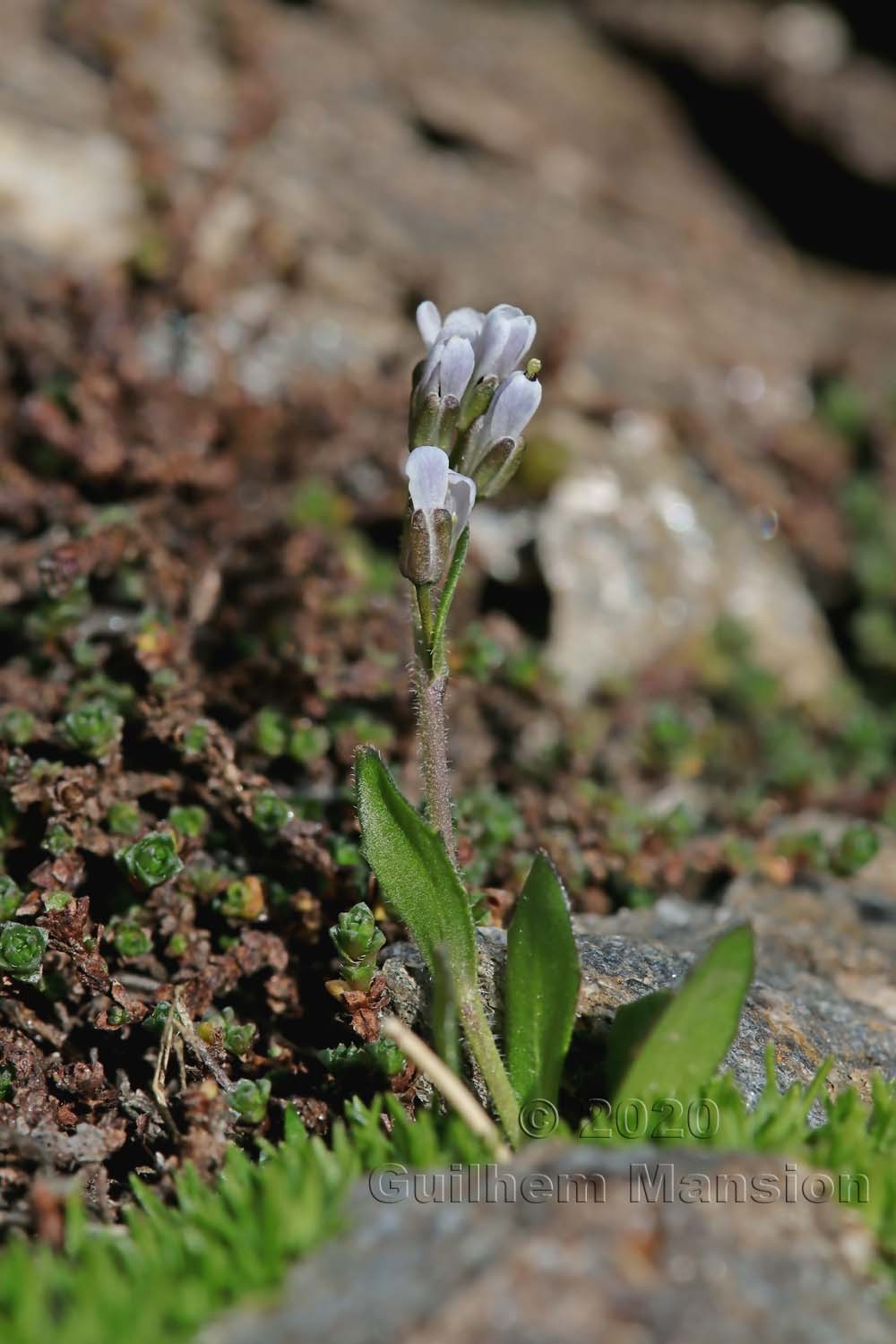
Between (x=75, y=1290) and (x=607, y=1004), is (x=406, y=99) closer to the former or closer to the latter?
(x=607, y=1004)

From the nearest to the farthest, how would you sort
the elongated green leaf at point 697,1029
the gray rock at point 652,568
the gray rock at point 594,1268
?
1. the gray rock at point 594,1268
2. the elongated green leaf at point 697,1029
3. the gray rock at point 652,568

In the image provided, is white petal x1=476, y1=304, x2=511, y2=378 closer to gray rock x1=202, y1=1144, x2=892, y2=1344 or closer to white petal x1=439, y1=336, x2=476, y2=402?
white petal x1=439, y1=336, x2=476, y2=402

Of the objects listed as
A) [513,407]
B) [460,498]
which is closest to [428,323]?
[513,407]

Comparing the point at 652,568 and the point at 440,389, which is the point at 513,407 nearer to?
the point at 440,389

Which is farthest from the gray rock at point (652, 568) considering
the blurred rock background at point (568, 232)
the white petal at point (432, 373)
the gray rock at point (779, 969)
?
the white petal at point (432, 373)

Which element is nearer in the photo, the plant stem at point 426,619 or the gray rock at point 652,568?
the plant stem at point 426,619

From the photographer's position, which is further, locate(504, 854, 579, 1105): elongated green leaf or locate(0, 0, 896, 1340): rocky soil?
locate(0, 0, 896, 1340): rocky soil

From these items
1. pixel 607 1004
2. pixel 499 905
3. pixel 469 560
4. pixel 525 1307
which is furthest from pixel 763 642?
pixel 525 1307

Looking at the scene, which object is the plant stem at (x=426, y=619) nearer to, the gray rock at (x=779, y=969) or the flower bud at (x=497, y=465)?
the flower bud at (x=497, y=465)

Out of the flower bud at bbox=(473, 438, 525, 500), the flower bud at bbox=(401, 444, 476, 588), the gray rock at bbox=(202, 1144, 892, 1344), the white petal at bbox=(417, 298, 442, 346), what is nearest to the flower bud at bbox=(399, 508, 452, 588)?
the flower bud at bbox=(401, 444, 476, 588)
